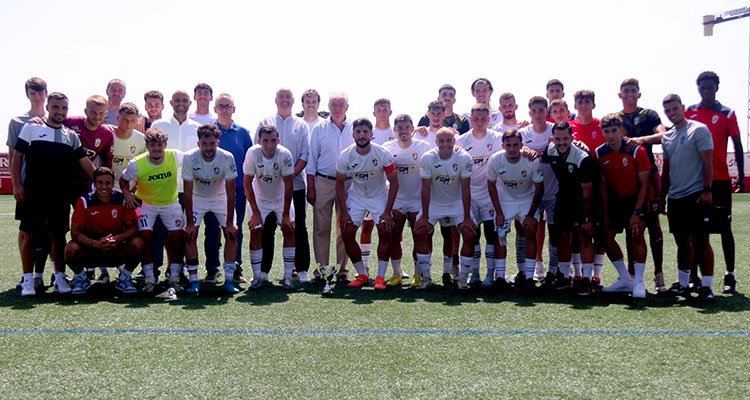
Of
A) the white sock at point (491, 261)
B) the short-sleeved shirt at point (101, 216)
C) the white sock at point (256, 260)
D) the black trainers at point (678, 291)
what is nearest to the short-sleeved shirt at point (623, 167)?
the black trainers at point (678, 291)

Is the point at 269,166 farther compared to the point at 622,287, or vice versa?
the point at 269,166

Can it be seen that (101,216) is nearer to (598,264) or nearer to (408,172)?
(408,172)

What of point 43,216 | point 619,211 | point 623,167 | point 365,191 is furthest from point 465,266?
point 43,216

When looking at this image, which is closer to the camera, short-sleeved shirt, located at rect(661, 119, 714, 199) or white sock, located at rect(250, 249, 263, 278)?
short-sleeved shirt, located at rect(661, 119, 714, 199)

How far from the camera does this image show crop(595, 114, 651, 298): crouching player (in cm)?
553

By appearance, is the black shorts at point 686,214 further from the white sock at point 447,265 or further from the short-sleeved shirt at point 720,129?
the white sock at point 447,265

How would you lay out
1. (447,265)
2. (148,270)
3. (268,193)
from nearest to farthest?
(148,270)
(268,193)
(447,265)

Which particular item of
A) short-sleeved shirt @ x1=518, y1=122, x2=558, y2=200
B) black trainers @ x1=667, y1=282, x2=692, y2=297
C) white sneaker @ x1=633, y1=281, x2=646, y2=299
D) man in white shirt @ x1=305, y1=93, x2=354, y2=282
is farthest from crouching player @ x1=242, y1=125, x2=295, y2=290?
black trainers @ x1=667, y1=282, x2=692, y2=297

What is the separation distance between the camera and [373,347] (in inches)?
156

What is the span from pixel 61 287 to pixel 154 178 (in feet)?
4.24

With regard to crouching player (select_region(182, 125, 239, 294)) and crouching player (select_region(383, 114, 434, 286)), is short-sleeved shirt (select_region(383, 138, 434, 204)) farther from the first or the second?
crouching player (select_region(182, 125, 239, 294))

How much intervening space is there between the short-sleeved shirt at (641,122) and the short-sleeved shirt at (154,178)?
4491 millimetres

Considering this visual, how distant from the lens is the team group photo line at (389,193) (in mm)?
5660

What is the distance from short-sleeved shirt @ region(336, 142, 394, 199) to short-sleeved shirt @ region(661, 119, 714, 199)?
2.62 metres
